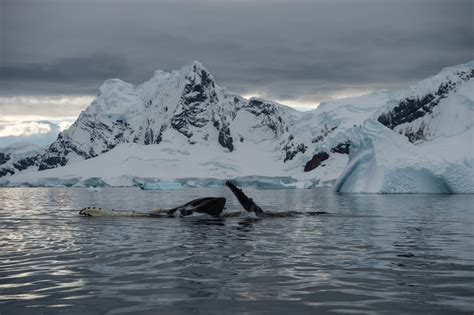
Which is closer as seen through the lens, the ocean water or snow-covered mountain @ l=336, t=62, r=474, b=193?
the ocean water

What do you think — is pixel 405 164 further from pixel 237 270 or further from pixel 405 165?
pixel 237 270

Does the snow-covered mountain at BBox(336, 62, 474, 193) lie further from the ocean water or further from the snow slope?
the ocean water

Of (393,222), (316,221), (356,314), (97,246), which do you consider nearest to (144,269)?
(97,246)

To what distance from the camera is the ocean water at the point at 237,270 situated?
9938 mm

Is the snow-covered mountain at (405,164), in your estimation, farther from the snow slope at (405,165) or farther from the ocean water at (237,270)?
the ocean water at (237,270)

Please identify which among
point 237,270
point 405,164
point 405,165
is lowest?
point 237,270

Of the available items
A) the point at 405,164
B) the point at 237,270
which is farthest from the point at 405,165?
the point at 237,270

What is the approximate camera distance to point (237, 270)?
13.4 metres

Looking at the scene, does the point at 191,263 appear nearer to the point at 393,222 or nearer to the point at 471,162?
the point at 393,222

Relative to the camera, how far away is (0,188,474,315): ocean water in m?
9.94

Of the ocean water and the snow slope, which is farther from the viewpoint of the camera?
the snow slope

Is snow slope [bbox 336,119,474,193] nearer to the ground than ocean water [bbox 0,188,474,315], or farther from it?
farther from it

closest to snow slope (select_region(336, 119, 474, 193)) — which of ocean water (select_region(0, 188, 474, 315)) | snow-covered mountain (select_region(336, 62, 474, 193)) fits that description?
snow-covered mountain (select_region(336, 62, 474, 193))

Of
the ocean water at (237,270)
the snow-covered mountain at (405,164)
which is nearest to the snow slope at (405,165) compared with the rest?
the snow-covered mountain at (405,164)
